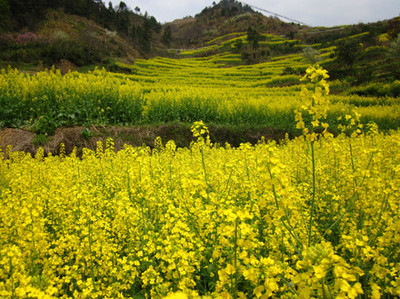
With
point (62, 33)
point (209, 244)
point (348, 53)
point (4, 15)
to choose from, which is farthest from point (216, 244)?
point (4, 15)

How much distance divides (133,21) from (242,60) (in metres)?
34.5

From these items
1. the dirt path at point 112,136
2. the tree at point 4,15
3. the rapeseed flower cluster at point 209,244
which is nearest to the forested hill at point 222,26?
the tree at point 4,15

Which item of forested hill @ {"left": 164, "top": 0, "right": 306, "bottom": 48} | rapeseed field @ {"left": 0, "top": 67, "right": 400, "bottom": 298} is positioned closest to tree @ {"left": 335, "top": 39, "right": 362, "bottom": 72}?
rapeseed field @ {"left": 0, "top": 67, "right": 400, "bottom": 298}

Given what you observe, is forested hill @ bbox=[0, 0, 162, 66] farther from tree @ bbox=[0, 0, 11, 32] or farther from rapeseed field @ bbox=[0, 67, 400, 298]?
rapeseed field @ bbox=[0, 67, 400, 298]

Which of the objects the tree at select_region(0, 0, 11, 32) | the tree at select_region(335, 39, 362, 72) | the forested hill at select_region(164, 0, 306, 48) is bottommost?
the tree at select_region(335, 39, 362, 72)

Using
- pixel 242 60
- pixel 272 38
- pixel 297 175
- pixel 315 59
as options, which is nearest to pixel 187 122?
pixel 297 175

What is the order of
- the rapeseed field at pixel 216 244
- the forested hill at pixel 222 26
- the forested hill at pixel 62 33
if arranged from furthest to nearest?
the forested hill at pixel 222 26, the forested hill at pixel 62 33, the rapeseed field at pixel 216 244

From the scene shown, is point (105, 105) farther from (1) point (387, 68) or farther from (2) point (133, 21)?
(2) point (133, 21)

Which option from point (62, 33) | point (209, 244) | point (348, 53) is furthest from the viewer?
point (62, 33)

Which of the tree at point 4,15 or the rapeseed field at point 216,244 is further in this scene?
the tree at point 4,15

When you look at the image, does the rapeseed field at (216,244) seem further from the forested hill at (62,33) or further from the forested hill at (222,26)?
the forested hill at (222,26)

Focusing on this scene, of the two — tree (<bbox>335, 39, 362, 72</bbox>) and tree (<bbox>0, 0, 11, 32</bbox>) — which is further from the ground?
tree (<bbox>0, 0, 11, 32</bbox>)

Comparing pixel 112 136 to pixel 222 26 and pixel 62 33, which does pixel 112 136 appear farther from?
pixel 222 26

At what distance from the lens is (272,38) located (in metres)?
48.1
